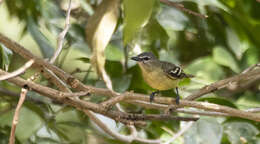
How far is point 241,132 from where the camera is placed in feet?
6.53

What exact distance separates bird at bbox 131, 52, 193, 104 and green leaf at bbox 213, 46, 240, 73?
0.31 meters

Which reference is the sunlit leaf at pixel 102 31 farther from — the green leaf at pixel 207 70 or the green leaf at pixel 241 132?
the green leaf at pixel 207 70

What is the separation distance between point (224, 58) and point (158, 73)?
466mm

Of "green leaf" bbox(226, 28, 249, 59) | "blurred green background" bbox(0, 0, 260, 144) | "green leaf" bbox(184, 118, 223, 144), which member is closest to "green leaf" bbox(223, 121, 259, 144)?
"blurred green background" bbox(0, 0, 260, 144)

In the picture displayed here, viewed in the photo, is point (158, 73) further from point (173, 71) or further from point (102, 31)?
point (102, 31)

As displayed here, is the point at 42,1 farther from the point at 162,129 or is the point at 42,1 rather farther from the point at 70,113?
the point at 162,129

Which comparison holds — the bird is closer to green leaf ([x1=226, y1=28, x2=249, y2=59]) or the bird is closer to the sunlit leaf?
green leaf ([x1=226, y1=28, x2=249, y2=59])

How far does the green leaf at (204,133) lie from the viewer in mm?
1850

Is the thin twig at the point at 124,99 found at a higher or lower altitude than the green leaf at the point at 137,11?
lower

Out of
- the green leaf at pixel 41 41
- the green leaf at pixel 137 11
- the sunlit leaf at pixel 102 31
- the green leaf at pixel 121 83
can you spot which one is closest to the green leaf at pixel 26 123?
the green leaf at pixel 41 41

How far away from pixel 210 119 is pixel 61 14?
1159mm

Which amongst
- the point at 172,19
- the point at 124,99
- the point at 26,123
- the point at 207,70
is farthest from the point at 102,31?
the point at 207,70

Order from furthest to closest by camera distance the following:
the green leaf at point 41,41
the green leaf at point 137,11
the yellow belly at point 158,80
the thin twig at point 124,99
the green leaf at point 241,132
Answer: the yellow belly at point 158,80
the green leaf at point 41,41
the green leaf at point 241,132
the thin twig at point 124,99
the green leaf at point 137,11

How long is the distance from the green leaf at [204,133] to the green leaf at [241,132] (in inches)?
4.0
